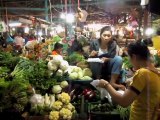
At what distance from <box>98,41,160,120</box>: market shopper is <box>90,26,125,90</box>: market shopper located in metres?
3.04

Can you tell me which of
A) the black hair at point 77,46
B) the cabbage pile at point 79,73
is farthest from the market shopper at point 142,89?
the black hair at point 77,46

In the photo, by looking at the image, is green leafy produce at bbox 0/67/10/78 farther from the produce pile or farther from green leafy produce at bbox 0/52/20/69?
the produce pile

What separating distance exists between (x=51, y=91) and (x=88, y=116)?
0.82 metres

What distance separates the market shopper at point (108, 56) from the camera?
21.0 feet

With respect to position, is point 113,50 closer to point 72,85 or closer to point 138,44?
point 72,85

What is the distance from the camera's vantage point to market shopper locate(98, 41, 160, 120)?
10.0ft

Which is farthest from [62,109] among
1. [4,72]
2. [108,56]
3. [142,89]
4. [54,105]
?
[142,89]

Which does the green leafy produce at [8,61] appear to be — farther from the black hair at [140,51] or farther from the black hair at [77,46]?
the black hair at [77,46]

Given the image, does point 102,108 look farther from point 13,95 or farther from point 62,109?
point 13,95

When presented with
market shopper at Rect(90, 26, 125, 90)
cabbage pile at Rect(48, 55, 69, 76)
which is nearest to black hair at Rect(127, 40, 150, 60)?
cabbage pile at Rect(48, 55, 69, 76)

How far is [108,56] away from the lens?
6.66 meters

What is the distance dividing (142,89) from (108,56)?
3.61m

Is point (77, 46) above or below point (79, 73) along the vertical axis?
above

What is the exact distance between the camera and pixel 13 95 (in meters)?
4.68
